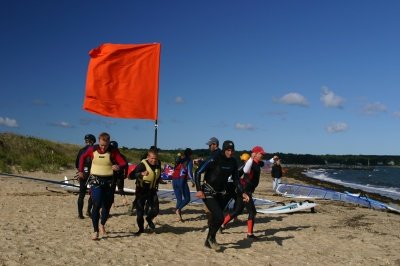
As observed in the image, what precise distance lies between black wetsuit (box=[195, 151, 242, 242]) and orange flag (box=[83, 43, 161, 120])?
3159 mm

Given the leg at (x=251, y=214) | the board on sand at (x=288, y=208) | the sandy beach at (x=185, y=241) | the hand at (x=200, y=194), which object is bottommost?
the sandy beach at (x=185, y=241)

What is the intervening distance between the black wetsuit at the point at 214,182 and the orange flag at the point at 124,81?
316 cm

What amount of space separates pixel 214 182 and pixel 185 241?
1610 millimetres

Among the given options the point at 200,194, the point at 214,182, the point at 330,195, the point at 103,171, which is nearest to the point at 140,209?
the point at 103,171

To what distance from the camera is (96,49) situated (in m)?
11.0

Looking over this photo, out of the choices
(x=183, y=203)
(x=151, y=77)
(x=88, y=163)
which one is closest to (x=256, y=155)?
(x=183, y=203)

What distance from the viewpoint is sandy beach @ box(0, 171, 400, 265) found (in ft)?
23.3

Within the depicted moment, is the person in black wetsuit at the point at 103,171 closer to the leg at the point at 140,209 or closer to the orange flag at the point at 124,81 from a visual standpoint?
the leg at the point at 140,209

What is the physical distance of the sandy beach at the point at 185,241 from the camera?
23.3 feet

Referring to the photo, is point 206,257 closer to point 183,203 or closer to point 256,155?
point 256,155

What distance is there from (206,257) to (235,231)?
2.64 metres

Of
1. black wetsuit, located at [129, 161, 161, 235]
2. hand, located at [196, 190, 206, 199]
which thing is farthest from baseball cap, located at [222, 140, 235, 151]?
black wetsuit, located at [129, 161, 161, 235]

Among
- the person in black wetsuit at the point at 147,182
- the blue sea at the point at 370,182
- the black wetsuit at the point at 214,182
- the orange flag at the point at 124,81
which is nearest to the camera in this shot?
the black wetsuit at the point at 214,182

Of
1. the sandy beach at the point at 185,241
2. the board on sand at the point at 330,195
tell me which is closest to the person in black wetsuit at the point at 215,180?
the sandy beach at the point at 185,241
